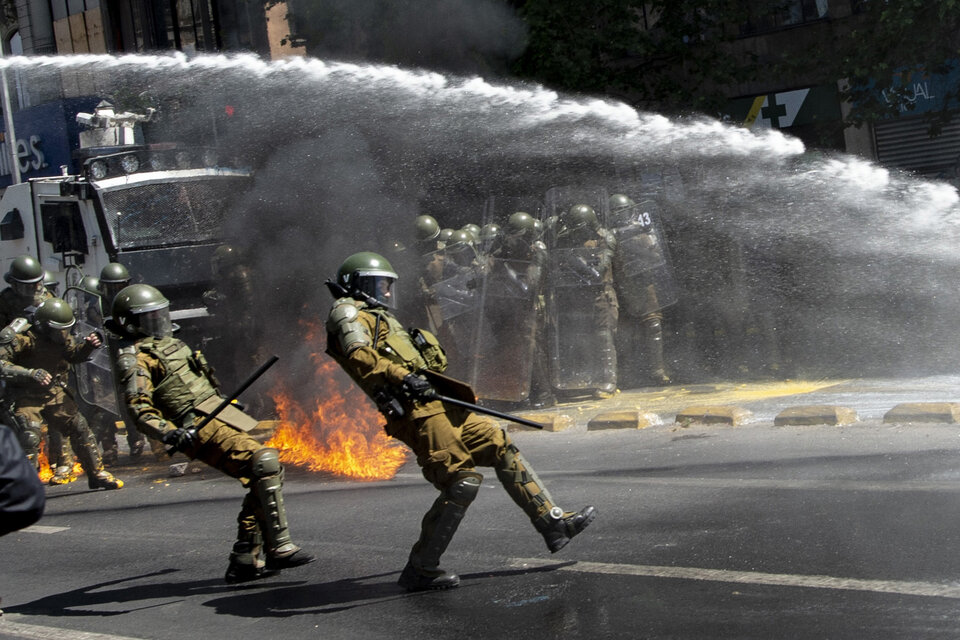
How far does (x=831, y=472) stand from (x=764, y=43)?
11.2m

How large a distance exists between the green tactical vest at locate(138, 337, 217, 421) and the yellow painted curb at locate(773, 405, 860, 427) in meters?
4.47

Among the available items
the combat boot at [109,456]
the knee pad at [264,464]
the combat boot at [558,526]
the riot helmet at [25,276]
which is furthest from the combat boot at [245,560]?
the combat boot at [109,456]

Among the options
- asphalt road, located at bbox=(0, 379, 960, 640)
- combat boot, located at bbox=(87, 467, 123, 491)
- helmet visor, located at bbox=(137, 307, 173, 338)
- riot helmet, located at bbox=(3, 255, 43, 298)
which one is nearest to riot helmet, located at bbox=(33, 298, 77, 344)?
riot helmet, located at bbox=(3, 255, 43, 298)

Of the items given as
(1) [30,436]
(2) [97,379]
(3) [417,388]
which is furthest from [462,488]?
(2) [97,379]

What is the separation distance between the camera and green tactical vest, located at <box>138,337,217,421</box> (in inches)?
221

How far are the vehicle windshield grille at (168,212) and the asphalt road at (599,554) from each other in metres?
3.38

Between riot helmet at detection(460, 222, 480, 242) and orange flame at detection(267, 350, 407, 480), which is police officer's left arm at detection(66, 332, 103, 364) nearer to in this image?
orange flame at detection(267, 350, 407, 480)

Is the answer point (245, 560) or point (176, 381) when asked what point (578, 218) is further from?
point (245, 560)

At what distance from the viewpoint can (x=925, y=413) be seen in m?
7.95

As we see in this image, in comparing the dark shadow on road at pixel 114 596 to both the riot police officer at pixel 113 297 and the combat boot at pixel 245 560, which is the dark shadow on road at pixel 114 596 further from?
the riot police officer at pixel 113 297

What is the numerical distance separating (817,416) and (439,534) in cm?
424

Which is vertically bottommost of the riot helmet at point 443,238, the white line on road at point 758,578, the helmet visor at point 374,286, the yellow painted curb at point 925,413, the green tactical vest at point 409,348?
the yellow painted curb at point 925,413

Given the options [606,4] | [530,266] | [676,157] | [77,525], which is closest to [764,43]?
[606,4]

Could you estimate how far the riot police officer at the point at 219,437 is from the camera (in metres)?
5.50
